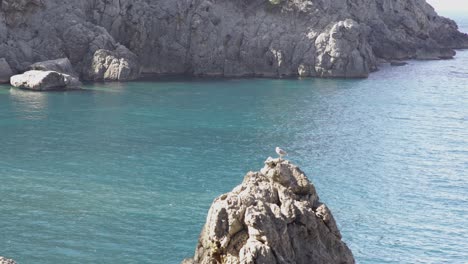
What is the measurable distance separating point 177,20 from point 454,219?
77486 millimetres

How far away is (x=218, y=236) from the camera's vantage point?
3197 cm

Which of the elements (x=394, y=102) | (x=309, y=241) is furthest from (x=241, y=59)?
(x=309, y=241)

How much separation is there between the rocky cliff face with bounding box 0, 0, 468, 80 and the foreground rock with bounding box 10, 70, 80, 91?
5.55 metres

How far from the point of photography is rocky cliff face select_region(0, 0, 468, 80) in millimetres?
111125

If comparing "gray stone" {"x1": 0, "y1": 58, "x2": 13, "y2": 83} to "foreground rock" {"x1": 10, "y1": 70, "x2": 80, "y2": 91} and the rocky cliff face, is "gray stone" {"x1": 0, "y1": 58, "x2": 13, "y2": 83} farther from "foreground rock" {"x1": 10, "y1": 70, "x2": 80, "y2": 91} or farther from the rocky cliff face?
"foreground rock" {"x1": 10, "y1": 70, "x2": 80, "y2": 91}

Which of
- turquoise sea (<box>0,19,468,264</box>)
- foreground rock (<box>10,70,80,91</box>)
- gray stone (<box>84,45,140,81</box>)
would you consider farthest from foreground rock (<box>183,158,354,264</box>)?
gray stone (<box>84,45,140,81</box>)

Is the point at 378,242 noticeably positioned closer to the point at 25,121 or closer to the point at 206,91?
the point at 25,121

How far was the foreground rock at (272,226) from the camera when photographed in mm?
30922

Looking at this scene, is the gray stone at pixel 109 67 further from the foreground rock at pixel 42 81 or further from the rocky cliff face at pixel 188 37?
the foreground rock at pixel 42 81

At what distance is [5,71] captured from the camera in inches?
4102

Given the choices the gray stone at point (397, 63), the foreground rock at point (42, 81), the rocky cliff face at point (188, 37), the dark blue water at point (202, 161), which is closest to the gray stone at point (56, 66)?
the foreground rock at point (42, 81)

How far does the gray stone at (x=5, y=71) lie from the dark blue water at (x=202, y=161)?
486 cm

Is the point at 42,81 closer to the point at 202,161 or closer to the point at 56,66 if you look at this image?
the point at 56,66

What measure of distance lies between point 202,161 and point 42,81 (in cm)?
4146
